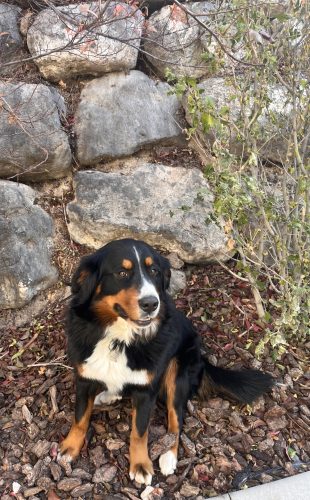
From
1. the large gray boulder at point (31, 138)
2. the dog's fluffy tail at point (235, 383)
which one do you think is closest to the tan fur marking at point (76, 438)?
the dog's fluffy tail at point (235, 383)

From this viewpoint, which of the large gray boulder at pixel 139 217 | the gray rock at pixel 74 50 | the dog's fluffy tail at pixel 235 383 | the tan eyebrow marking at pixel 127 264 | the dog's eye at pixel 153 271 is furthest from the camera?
the gray rock at pixel 74 50

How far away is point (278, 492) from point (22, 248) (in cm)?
253

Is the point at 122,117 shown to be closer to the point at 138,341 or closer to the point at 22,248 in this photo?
the point at 22,248

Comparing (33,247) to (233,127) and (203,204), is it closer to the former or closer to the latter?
(203,204)

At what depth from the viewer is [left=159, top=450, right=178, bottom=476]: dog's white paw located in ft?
8.68

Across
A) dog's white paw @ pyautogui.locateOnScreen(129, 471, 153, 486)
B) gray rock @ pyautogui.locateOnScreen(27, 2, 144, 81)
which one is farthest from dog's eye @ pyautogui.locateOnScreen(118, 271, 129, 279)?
gray rock @ pyautogui.locateOnScreen(27, 2, 144, 81)

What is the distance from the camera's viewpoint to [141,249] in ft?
8.76

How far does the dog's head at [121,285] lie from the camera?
2453 mm

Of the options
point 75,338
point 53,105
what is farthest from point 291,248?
point 53,105

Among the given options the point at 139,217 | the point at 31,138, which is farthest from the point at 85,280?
the point at 31,138

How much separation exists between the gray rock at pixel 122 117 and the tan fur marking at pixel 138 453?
2.48 m

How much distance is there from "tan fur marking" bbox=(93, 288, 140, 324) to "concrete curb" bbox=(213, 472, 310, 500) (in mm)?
1099

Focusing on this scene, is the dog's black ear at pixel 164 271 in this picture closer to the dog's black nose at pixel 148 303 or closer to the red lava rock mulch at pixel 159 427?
the dog's black nose at pixel 148 303

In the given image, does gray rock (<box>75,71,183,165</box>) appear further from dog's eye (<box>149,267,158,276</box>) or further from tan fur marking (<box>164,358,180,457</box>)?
tan fur marking (<box>164,358,180,457</box>)
